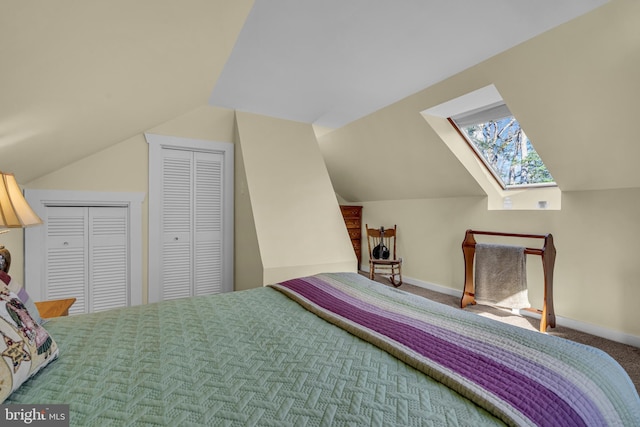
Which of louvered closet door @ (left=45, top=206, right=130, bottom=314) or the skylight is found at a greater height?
the skylight

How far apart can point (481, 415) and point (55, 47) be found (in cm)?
162

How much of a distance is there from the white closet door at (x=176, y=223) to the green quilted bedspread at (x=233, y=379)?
6.09ft

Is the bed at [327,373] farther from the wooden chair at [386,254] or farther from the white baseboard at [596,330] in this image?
A: the wooden chair at [386,254]

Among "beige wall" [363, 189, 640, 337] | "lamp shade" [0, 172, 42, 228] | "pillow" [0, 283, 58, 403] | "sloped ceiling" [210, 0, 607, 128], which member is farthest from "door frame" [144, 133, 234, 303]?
"beige wall" [363, 189, 640, 337]

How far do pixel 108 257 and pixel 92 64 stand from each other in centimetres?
227

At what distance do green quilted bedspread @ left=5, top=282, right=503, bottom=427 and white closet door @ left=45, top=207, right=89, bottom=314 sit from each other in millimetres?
1767

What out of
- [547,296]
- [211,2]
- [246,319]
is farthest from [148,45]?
[547,296]

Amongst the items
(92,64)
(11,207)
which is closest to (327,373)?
(92,64)

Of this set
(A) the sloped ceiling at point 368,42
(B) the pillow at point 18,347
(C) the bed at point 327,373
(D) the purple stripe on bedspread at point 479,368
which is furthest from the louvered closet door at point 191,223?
(D) the purple stripe on bedspread at point 479,368

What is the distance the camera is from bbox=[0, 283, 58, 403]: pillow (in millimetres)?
797

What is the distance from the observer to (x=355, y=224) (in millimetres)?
5633

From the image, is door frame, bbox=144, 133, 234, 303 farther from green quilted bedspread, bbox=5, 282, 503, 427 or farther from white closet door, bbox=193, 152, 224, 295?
green quilted bedspread, bbox=5, 282, 503, 427

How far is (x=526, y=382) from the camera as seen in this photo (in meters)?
0.85

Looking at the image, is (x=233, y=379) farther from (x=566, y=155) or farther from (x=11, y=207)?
(x=566, y=155)
